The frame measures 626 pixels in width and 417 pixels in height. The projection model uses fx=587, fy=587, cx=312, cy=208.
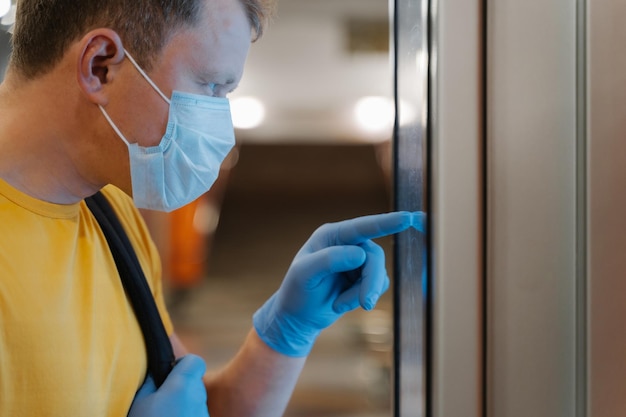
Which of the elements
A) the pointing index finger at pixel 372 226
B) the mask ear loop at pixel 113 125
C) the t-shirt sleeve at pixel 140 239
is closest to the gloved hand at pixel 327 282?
the pointing index finger at pixel 372 226

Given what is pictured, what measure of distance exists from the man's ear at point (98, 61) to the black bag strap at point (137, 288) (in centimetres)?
23

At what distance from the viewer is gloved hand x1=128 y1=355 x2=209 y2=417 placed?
1.01 metres

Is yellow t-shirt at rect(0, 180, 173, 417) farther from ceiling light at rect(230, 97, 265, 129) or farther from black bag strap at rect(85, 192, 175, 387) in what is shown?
ceiling light at rect(230, 97, 265, 129)

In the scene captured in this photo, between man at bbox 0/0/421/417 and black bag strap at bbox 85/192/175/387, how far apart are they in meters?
0.02

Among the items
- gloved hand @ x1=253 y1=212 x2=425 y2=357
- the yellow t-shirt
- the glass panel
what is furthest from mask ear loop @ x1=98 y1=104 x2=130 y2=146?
the glass panel

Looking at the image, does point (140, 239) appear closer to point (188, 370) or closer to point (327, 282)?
point (188, 370)

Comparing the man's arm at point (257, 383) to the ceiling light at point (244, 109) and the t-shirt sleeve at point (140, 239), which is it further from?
the ceiling light at point (244, 109)

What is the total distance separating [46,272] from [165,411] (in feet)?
1.06

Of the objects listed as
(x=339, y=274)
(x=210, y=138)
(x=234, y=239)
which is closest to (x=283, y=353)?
(x=339, y=274)

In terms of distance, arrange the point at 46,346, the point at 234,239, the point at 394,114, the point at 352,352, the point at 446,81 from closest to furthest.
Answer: the point at 446,81
the point at 46,346
the point at 394,114
the point at 352,352
the point at 234,239

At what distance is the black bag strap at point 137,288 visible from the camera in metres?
1.06

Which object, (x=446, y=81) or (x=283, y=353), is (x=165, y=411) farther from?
(x=446, y=81)

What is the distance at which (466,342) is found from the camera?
0.75 m

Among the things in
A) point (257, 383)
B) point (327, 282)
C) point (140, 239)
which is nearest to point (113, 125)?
point (140, 239)
